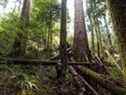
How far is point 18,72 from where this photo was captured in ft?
23.4

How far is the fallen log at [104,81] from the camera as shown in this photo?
575 centimetres

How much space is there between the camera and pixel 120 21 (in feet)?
5.32

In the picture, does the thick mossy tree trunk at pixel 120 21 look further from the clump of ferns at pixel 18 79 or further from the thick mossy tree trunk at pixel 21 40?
the thick mossy tree trunk at pixel 21 40

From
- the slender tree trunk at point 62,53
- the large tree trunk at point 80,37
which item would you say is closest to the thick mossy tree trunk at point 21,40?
the slender tree trunk at point 62,53

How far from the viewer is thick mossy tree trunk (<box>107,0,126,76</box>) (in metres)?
1.60

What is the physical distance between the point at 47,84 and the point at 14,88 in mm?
1280

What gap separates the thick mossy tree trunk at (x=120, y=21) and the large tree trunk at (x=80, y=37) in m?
7.24

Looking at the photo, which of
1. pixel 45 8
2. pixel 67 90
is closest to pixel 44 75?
pixel 67 90

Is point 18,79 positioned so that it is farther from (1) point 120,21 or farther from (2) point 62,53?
(1) point 120,21

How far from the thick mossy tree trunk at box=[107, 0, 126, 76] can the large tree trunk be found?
285 inches

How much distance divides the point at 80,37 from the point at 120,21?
8438mm

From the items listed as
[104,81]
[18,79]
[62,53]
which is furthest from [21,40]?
[104,81]

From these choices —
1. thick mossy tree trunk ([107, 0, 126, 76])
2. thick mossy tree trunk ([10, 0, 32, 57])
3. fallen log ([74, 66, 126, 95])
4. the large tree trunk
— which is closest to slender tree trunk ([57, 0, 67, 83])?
fallen log ([74, 66, 126, 95])

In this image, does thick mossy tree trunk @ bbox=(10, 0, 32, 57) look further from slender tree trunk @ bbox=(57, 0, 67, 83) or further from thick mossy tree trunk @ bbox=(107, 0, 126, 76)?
thick mossy tree trunk @ bbox=(107, 0, 126, 76)
